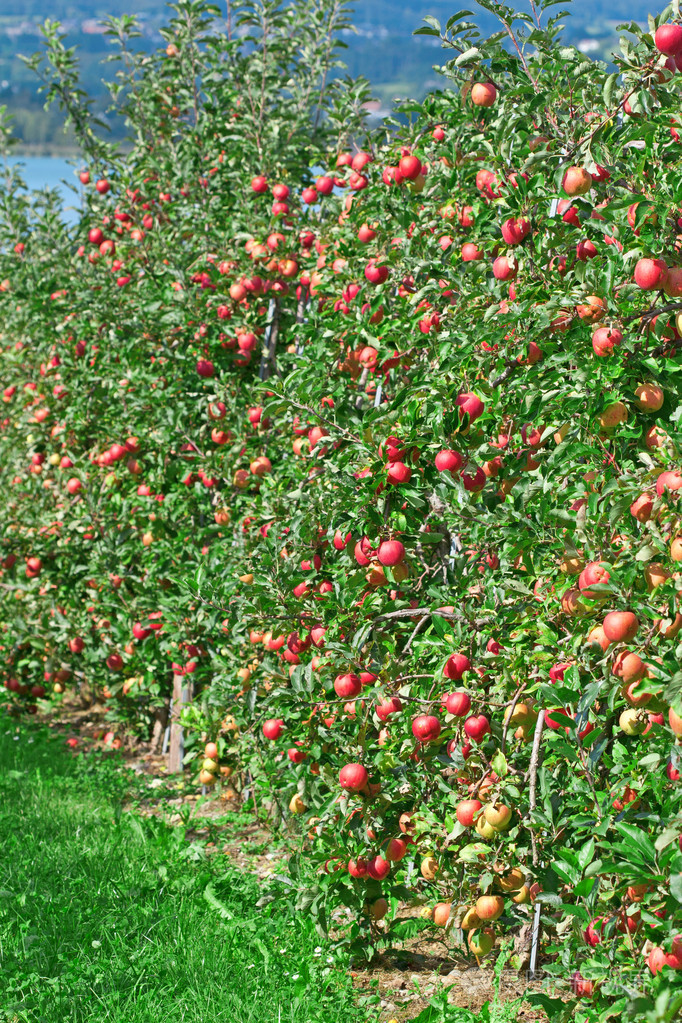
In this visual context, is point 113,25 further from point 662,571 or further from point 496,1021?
point 496,1021

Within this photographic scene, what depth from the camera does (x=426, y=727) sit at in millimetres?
2730

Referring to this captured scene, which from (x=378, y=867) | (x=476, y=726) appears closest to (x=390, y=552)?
(x=476, y=726)

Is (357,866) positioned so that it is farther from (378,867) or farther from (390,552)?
(390,552)

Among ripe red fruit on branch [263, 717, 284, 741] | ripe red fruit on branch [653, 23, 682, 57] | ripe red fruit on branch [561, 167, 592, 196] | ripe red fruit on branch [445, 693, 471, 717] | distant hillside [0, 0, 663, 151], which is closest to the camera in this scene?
ripe red fruit on branch [653, 23, 682, 57]

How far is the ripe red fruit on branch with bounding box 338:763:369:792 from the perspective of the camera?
2770 mm

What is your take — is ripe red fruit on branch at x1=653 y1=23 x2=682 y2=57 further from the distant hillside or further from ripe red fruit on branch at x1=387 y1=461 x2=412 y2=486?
the distant hillside

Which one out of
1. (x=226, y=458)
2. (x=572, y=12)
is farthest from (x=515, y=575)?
(x=226, y=458)

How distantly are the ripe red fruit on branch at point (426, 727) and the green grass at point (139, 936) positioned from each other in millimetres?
803

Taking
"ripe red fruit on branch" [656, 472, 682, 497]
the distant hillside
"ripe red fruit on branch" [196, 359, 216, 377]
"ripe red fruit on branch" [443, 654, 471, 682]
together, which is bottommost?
"ripe red fruit on branch" [443, 654, 471, 682]

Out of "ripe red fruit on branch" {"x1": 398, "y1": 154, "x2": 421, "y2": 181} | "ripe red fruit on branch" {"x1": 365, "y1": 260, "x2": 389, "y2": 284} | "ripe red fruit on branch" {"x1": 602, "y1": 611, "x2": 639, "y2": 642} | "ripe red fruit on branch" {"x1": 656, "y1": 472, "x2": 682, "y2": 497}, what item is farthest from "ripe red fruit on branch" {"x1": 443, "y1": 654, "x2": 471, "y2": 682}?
"ripe red fruit on branch" {"x1": 398, "y1": 154, "x2": 421, "y2": 181}

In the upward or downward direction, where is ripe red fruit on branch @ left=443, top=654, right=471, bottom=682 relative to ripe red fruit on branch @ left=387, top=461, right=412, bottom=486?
downward

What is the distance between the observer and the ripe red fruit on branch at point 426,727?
2.73 metres

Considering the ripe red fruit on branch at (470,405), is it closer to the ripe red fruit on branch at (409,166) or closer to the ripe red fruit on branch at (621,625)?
the ripe red fruit on branch at (621,625)

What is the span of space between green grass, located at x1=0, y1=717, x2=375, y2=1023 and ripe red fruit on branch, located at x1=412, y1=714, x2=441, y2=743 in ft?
2.63
